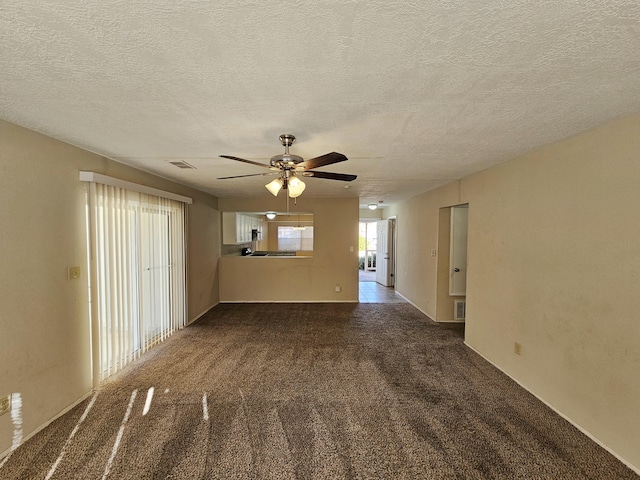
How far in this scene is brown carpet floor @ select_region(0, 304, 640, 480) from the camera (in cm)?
186

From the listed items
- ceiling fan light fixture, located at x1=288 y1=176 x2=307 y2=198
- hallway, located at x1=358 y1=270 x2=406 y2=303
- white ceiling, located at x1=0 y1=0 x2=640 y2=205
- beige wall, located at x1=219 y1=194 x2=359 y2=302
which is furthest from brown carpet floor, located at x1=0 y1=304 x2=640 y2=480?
hallway, located at x1=358 y1=270 x2=406 y2=303

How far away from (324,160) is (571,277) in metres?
2.14

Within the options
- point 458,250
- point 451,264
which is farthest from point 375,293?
point 458,250

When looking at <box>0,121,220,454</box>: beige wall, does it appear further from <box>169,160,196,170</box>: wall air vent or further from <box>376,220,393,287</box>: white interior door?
<box>376,220,393,287</box>: white interior door

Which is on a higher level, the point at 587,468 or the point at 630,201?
the point at 630,201

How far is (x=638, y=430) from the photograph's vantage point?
182cm

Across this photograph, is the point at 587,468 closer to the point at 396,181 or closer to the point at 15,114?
the point at 396,181

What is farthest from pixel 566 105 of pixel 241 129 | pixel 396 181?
pixel 396 181

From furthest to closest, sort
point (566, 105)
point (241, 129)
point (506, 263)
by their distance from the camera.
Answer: point (506, 263) → point (241, 129) → point (566, 105)

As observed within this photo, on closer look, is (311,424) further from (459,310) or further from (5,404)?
(459,310)

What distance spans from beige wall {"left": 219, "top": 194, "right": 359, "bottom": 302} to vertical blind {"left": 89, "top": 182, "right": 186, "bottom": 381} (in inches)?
69.9

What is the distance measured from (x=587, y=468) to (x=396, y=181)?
341cm

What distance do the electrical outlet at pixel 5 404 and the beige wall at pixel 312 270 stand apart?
14.2 ft

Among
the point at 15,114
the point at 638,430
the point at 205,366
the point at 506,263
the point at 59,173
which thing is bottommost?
the point at 205,366
